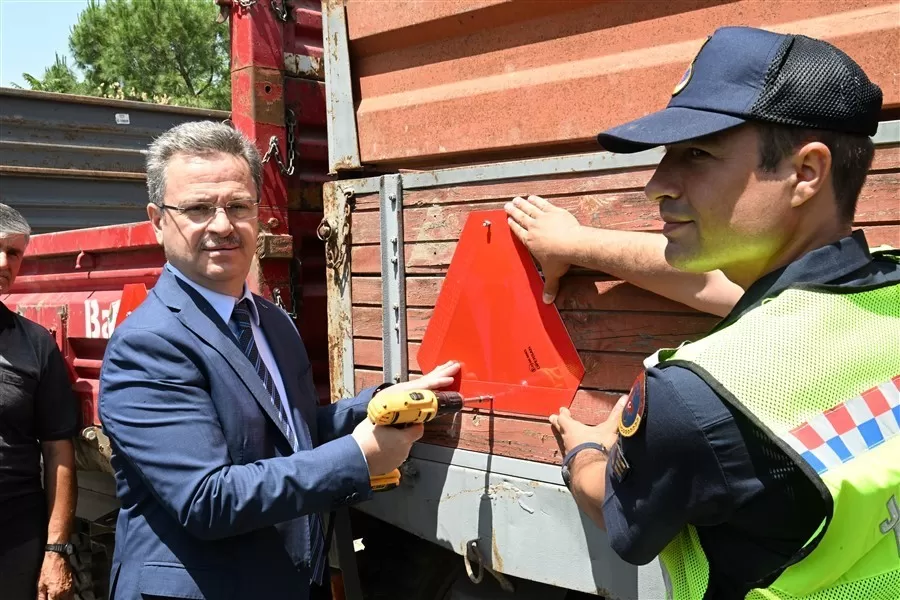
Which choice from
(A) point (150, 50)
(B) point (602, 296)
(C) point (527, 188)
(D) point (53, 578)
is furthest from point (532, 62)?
(A) point (150, 50)

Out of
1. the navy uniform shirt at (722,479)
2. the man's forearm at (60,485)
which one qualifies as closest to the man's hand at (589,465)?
the navy uniform shirt at (722,479)

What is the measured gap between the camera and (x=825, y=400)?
994mm

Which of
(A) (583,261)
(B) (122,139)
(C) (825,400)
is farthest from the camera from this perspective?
(B) (122,139)

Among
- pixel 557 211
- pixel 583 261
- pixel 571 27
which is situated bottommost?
pixel 583 261

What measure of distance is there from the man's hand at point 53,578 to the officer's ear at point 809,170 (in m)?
2.50

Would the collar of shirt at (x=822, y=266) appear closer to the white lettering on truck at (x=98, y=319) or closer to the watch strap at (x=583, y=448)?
the watch strap at (x=583, y=448)

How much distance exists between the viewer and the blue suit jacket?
1575 mm

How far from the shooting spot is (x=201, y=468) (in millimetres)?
1567

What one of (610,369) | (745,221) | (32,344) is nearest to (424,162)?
(610,369)

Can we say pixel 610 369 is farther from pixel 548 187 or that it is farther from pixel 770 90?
pixel 770 90

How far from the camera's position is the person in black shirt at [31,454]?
8.36ft

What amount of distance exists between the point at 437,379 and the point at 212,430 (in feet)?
1.92

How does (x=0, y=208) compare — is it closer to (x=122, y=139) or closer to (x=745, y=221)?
(x=745, y=221)

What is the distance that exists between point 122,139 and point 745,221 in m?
5.41
